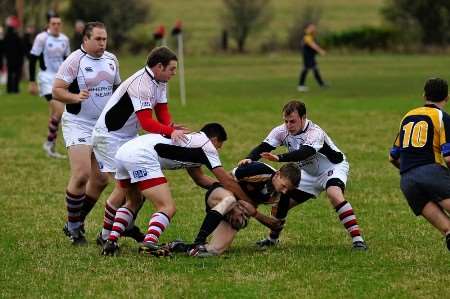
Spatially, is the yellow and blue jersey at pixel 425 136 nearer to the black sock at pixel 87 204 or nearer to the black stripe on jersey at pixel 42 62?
the black sock at pixel 87 204

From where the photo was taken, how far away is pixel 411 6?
6419cm

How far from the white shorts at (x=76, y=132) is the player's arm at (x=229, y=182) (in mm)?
1728

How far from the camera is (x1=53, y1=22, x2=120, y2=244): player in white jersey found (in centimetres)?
1020

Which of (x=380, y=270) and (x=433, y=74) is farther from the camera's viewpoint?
(x=433, y=74)

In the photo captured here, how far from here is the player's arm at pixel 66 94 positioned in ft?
32.9

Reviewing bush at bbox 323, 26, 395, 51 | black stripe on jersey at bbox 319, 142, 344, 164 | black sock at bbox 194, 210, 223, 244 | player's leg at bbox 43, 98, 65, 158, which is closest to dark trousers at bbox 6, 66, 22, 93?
player's leg at bbox 43, 98, 65, 158

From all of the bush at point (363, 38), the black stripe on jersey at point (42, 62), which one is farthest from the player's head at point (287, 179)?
the bush at point (363, 38)

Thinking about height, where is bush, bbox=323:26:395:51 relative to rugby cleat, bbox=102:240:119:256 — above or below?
below

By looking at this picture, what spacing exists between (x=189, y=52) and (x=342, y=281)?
53727 millimetres

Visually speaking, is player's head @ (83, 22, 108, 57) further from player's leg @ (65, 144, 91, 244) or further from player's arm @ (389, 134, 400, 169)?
player's arm @ (389, 134, 400, 169)

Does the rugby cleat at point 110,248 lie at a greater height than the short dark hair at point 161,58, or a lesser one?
lesser

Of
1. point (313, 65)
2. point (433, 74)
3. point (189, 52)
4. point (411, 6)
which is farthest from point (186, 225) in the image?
point (411, 6)

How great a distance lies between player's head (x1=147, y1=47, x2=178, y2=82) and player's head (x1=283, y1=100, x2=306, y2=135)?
1.08 metres

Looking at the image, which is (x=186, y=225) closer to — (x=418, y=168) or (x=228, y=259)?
(x=228, y=259)
